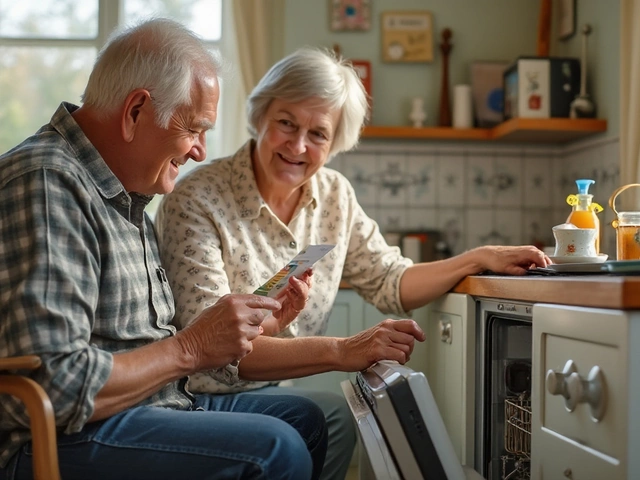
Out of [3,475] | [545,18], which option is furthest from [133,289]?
[545,18]

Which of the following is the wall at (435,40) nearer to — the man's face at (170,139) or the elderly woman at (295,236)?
the elderly woman at (295,236)

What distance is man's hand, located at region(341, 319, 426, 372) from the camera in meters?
1.56

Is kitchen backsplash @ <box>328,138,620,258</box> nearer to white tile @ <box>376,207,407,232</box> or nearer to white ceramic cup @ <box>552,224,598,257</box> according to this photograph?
white tile @ <box>376,207,407,232</box>

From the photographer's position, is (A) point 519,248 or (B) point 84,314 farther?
(A) point 519,248

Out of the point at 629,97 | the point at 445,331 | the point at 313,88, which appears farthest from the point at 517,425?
the point at 629,97

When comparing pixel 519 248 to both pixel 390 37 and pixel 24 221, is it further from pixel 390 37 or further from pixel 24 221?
pixel 390 37

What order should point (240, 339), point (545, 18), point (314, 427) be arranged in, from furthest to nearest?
point (545, 18)
point (314, 427)
point (240, 339)

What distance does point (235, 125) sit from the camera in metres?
3.59

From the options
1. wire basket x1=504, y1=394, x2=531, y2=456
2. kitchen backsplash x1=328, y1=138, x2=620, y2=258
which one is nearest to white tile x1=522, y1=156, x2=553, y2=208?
kitchen backsplash x1=328, y1=138, x2=620, y2=258

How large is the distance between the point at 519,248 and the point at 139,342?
2.82 feet

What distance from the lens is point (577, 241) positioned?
5.56 ft

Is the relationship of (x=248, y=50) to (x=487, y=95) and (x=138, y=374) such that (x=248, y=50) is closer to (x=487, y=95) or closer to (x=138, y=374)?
(x=487, y=95)

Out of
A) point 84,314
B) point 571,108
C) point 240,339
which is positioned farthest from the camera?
point 571,108

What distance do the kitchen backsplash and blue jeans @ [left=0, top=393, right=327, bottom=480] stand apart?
236 centimetres
